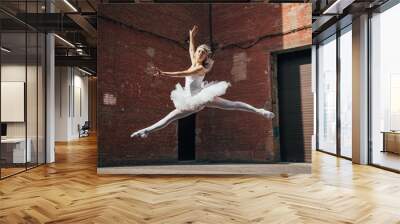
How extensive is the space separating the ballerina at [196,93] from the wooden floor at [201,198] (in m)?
1.09

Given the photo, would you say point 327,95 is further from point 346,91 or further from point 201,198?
point 201,198

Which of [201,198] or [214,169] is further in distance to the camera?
Result: [214,169]

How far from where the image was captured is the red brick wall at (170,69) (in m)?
6.18

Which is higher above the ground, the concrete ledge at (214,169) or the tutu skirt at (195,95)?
the tutu skirt at (195,95)

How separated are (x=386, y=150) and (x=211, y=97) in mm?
3733

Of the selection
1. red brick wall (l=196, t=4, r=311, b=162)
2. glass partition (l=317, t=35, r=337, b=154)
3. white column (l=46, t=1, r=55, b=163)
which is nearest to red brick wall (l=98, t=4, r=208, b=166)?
red brick wall (l=196, t=4, r=311, b=162)

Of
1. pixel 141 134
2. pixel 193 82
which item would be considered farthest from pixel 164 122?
pixel 193 82

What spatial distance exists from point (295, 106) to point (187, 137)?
1.97 meters

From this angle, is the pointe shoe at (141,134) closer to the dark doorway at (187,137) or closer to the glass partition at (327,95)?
the dark doorway at (187,137)

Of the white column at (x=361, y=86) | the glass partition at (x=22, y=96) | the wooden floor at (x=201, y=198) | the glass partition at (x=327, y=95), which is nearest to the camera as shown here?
the wooden floor at (x=201, y=198)

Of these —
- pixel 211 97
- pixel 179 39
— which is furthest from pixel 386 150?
pixel 179 39

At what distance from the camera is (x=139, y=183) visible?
5543 millimetres

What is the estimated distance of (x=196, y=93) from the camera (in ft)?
20.5

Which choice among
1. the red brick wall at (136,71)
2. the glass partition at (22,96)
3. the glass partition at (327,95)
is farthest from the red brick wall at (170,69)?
the glass partition at (327,95)
